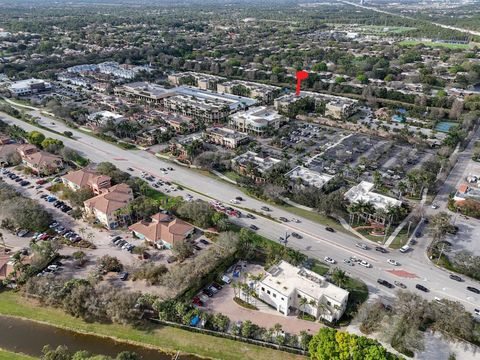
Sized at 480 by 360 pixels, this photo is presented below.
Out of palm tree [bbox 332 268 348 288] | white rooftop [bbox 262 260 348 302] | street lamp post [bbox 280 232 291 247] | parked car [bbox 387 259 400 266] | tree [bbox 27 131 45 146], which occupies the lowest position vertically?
parked car [bbox 387 259 400 266]

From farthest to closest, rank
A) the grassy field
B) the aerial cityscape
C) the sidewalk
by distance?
the grassy field → the sidewalk → the aerial cityscape

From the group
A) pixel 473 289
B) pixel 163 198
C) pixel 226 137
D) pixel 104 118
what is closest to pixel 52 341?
pixel 163 198

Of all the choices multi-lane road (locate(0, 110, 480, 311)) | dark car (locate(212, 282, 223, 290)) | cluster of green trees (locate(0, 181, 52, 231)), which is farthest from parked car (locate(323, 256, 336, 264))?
cluster of green trees (locate(0, 181, 52, 231))

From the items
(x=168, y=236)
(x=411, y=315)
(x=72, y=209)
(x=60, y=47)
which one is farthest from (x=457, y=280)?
(x=60, y=47)

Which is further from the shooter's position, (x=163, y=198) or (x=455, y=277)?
(x=163, y=198)

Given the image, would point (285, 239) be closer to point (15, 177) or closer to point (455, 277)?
point (455, 277)

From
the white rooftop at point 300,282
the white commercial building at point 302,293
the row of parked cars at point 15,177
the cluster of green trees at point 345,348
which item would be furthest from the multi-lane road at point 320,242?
the row of parked cars at point 15,177

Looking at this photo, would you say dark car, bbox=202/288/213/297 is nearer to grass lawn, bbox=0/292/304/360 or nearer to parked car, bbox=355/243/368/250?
grass lawn, bbox=0/292/304/360
